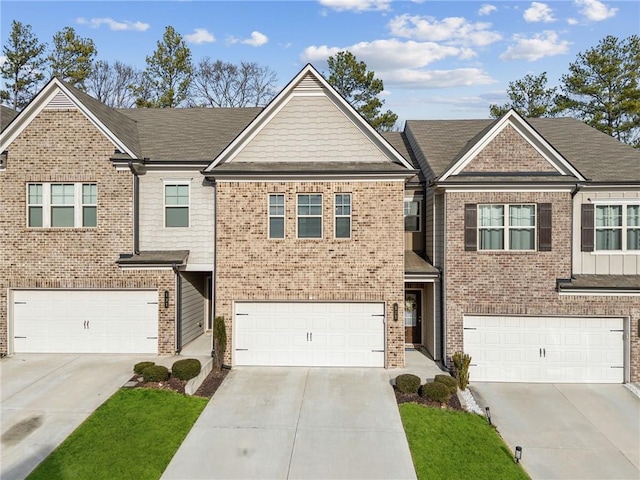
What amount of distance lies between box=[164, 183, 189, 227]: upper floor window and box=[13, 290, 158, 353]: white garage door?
263 cm

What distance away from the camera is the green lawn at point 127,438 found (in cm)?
788

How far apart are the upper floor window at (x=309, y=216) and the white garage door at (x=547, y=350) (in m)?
5.89

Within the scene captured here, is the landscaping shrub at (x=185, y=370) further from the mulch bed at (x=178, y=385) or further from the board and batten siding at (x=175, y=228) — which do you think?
the board and batten siding at (x=175, y=228)

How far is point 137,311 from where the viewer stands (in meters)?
14.0

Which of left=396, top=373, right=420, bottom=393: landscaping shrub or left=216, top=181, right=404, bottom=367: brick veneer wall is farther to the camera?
left=216, top=181, right=404, bottom=367: brick veneer wall

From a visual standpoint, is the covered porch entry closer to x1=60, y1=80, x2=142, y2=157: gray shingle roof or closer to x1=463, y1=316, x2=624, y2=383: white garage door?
x1=463, y1=316, x2=624, y2=383: white garage door

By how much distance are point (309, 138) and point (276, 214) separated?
2.78m

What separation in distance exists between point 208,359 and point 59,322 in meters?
5.45

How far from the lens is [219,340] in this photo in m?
12.9

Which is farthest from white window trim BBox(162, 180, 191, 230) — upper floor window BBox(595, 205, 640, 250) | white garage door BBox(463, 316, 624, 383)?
upper floor window BBox(595, 205, 640, 250)

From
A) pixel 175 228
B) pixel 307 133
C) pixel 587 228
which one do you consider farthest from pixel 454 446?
pixel 175 228

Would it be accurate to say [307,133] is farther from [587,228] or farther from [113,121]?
[587,228]

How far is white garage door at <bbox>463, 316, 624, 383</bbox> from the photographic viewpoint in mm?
12578

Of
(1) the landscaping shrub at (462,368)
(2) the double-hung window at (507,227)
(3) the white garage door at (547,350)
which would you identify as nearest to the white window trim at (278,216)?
(2) the double-hung window at (507,227)
